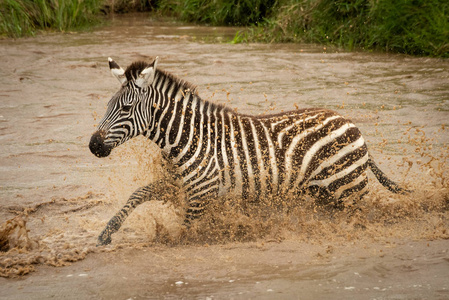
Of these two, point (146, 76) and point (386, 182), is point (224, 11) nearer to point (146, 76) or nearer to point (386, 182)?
point (386, 182)

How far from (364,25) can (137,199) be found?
9363 mm

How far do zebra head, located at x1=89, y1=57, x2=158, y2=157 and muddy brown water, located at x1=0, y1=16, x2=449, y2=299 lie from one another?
59cm

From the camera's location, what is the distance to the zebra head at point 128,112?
4.86 metres


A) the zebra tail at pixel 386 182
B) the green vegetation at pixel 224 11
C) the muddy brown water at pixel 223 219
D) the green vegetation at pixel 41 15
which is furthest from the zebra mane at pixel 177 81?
the green vegetation at pixel 224 11

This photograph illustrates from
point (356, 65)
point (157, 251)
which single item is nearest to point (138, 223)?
point (157, 251)

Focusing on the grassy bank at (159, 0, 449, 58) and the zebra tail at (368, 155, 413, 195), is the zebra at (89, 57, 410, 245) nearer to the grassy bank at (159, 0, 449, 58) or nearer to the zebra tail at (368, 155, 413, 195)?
the zebra tail at (368, 155, 413, 195)

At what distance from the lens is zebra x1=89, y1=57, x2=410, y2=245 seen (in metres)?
4.93

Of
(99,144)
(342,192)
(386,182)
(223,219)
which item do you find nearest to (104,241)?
(99,144)

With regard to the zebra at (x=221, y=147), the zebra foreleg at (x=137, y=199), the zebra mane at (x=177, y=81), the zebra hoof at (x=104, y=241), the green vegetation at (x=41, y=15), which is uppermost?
the green vegetation at (x=41, y=15)

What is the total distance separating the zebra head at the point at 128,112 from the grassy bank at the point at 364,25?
8.09 meters

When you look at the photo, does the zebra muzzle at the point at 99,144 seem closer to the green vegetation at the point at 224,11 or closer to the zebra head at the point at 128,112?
the zebra head at the point at 128,112

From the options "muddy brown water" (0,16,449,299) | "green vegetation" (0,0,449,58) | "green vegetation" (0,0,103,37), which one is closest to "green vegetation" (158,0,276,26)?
"green vegetation" (0,0,449,58)

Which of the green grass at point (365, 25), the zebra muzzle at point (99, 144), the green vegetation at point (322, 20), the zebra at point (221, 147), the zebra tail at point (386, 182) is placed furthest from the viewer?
the green vegetation at point (322, 20)

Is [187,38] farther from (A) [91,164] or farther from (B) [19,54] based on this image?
(A) [91,164]
